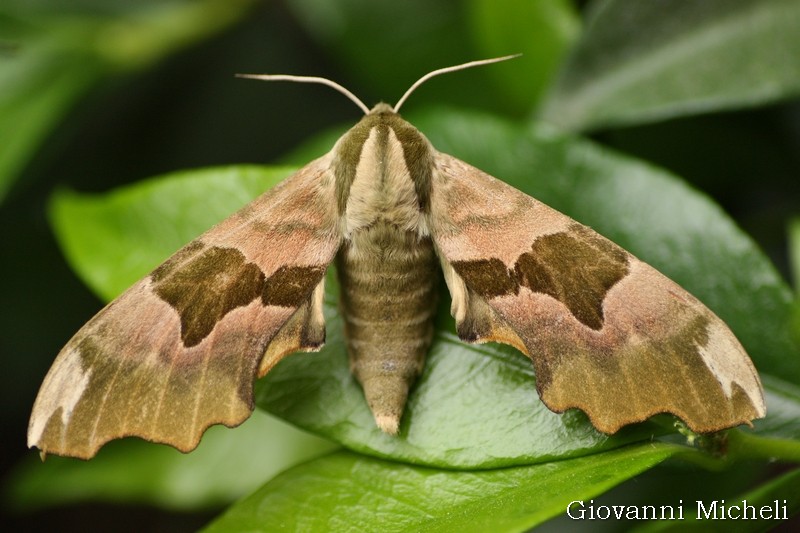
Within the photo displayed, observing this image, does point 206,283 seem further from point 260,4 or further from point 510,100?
point 260,4

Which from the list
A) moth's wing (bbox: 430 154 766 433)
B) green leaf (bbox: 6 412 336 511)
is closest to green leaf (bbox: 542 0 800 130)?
moth's wing (bbox: 430 154 766 433)

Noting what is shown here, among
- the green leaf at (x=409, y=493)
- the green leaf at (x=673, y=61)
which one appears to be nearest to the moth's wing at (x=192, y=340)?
the green leaf at (x=409, y=493)

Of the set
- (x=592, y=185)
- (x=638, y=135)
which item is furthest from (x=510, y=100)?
(x=592, y=185)

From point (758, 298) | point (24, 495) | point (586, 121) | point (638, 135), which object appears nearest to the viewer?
point (758, 298)

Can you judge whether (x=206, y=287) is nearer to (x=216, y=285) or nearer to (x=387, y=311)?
(x=216, y=285)

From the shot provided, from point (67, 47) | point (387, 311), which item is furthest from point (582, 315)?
point (67, 47)

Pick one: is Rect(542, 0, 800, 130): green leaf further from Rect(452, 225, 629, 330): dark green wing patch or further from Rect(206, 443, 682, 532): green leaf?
Rect(206, 443, 682, 532): green leaf
